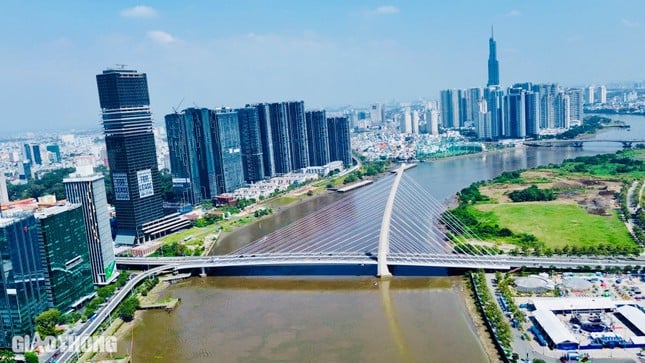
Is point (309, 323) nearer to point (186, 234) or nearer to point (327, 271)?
point (327, 271)

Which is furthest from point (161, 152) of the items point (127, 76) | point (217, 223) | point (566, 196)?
point (566, 196)

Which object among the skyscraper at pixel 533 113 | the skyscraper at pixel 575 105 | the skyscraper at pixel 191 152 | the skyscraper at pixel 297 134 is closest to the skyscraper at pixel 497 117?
the skyscraper at pixel 533 113

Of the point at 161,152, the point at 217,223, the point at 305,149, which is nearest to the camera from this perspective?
the point at 217,223

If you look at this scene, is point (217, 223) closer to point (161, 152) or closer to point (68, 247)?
point (68, 247)

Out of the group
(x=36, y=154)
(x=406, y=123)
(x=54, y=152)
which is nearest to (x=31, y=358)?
(x=36, y=154)

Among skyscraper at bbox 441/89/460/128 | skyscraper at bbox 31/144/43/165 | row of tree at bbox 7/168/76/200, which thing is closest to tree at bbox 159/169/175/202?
row of tree at bbox 7/168/76/200

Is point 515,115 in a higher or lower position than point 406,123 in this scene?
higher

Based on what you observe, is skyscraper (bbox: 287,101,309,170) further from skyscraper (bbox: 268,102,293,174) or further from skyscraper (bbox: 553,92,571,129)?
skyscraper (bbox: 553,92,571,129)
